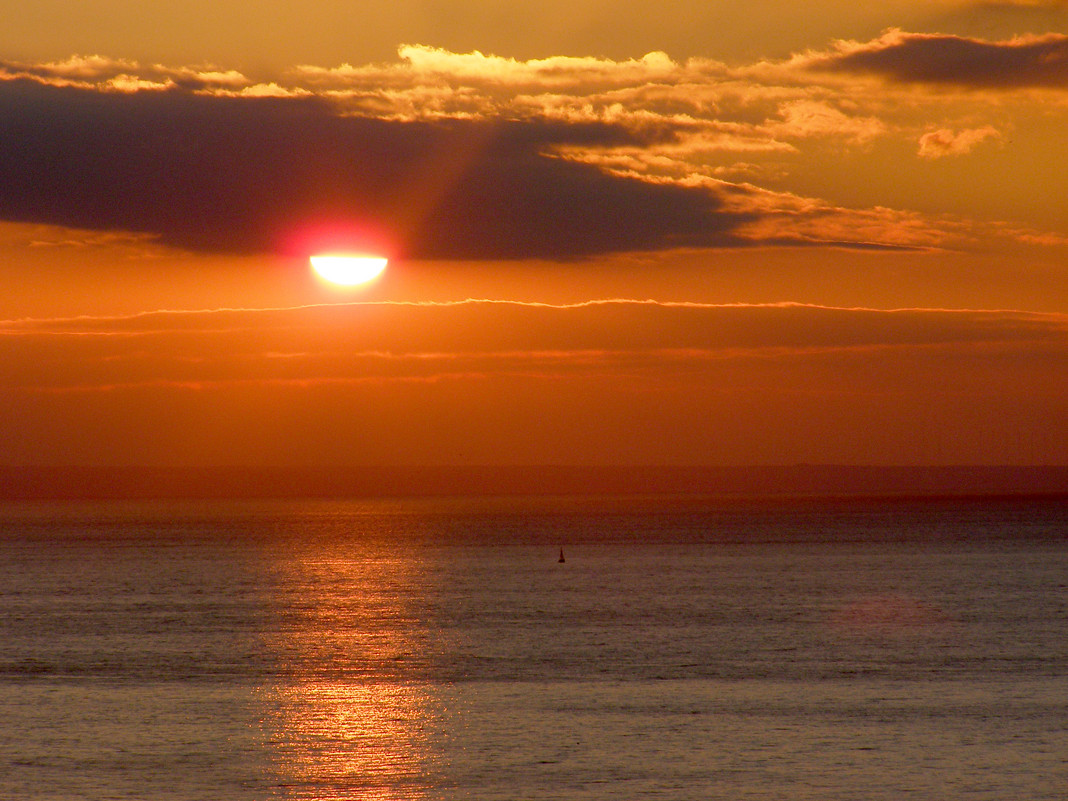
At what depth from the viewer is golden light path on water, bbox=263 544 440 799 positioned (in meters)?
43.8

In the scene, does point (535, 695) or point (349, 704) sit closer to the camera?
point (349, 704)

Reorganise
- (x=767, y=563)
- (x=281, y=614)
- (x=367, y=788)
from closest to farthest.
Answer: (x=367, y=788)
(x=281, y=614)
(x=767, y=563)

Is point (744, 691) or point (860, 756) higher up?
point (744, 691)

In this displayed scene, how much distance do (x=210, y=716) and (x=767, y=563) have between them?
129001 millimetres

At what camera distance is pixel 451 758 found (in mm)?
46625

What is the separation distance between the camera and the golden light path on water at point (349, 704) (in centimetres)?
4378

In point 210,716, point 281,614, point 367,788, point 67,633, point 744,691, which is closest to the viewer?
point 367,788

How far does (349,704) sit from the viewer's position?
58.7m

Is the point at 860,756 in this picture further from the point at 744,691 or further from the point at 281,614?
the point at 281,614

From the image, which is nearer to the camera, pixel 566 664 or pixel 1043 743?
pixel 1043 743

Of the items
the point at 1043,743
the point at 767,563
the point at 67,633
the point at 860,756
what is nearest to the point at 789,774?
the point at 860,756

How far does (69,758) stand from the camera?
4656cm

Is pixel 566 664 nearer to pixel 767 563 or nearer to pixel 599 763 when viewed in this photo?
pixel 599 763

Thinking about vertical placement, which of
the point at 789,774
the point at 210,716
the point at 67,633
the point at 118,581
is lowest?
the point at 789,774
